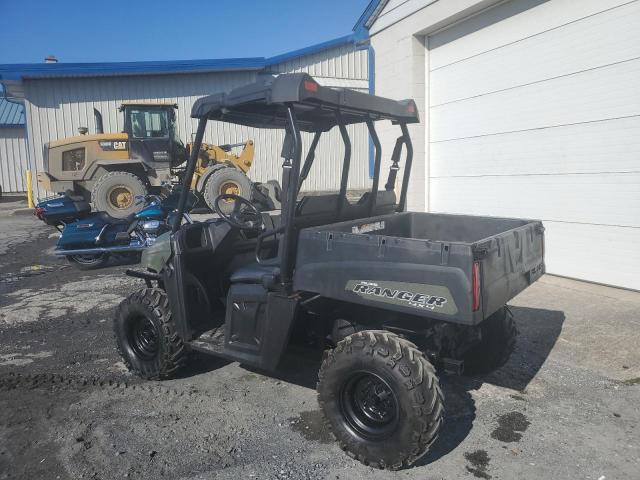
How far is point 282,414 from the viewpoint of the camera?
365 cm

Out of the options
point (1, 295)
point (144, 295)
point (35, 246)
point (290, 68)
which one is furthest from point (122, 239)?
point (290, 68)

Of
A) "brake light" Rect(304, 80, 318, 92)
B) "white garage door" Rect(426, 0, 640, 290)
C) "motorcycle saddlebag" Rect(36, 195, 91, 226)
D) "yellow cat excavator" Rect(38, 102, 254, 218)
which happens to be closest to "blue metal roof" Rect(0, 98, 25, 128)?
"yellow cat excavator" Rect(38, 102, 254, 218)

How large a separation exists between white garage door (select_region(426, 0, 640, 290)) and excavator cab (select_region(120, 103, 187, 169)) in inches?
324

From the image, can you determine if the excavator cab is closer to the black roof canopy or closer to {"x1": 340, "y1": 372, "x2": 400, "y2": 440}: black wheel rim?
the black roof canopy

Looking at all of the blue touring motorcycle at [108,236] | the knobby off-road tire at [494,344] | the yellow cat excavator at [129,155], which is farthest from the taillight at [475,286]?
the yellow cat excavator at [129,155]

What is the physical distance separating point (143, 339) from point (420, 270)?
2587 mm

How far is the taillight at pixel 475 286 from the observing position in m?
2.67

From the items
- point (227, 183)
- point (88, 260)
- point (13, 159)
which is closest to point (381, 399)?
point (88, 260)

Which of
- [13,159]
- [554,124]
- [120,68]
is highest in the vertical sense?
[120,68]

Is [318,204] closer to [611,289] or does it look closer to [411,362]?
[411,362]

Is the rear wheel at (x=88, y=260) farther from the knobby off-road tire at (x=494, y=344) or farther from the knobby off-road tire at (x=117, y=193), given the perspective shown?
the knobby off-road tire at (x=494, y=344)

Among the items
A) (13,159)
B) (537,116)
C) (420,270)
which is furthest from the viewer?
(13,159)

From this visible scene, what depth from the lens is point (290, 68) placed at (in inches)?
738

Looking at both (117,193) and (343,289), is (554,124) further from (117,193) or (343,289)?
(117,193)
